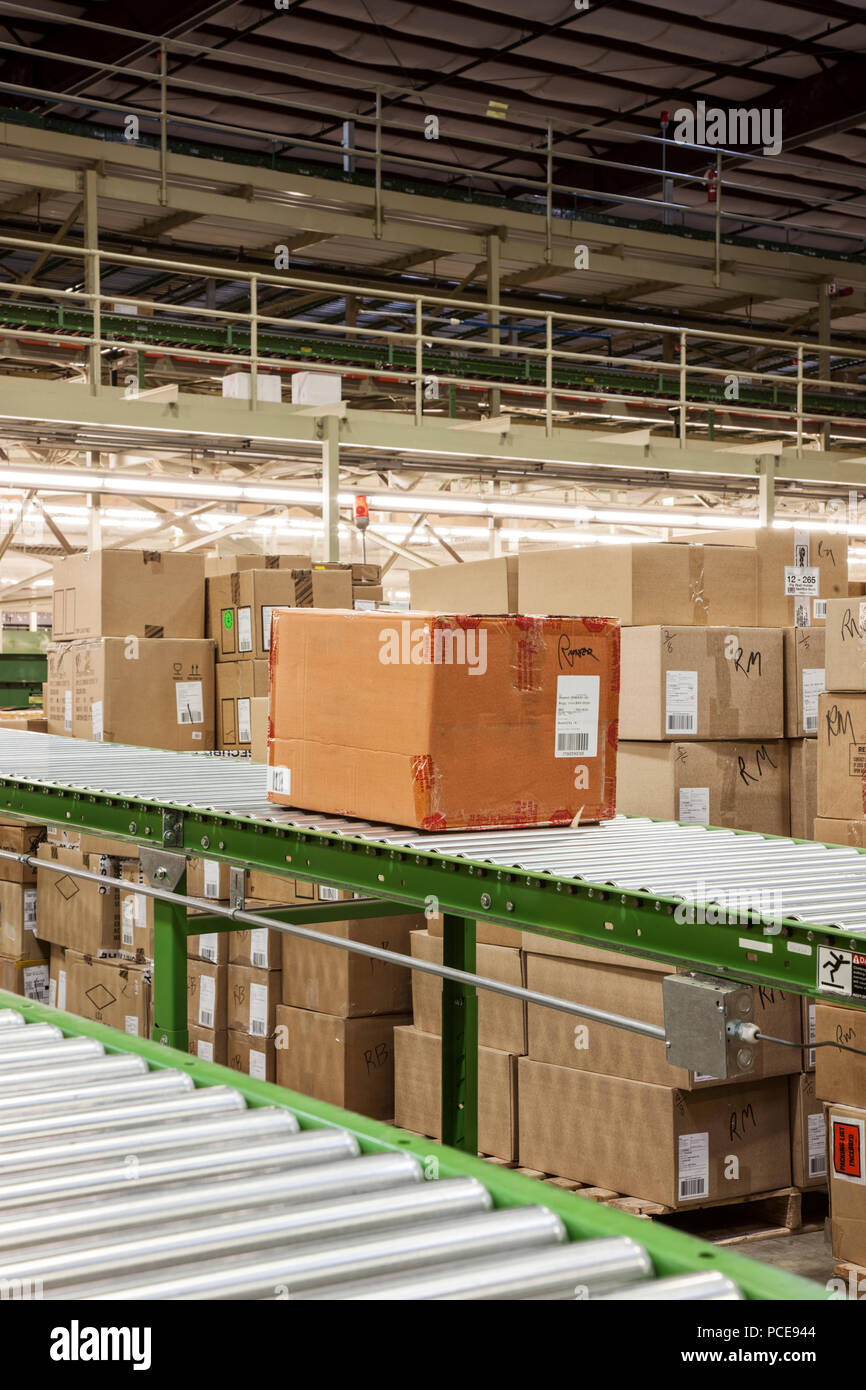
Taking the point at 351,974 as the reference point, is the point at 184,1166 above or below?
above

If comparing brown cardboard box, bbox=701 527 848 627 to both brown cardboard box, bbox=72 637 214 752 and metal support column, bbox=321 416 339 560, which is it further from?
metal support column, bbox=321 416 339 560

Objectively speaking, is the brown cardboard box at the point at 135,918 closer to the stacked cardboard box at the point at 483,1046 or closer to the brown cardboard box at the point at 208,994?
the brown cardboard box at the point at 208,994

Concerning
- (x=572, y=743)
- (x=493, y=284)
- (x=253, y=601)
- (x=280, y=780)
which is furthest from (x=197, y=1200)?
(x=493, y=284)

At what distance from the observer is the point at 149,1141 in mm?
1660

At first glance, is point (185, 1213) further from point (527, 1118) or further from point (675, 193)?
point (675, 193)

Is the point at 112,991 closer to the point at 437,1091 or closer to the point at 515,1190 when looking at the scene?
the point at 437,1091

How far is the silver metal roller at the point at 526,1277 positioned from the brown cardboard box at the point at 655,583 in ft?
11.6

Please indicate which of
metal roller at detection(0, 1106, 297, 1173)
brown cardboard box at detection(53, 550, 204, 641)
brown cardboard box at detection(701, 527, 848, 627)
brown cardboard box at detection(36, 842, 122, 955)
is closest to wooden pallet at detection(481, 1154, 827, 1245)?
brown cardboard box at detection(701, 527, 848, 627)

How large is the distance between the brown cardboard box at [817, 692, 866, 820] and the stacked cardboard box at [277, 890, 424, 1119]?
1843 mm

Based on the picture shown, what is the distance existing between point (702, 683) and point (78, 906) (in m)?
3.23

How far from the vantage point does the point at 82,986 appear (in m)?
6.40

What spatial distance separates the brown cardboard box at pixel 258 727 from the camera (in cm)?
601

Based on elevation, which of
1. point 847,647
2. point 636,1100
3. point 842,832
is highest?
point 847,647

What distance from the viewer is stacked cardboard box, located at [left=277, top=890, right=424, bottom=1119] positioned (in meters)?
5.11
